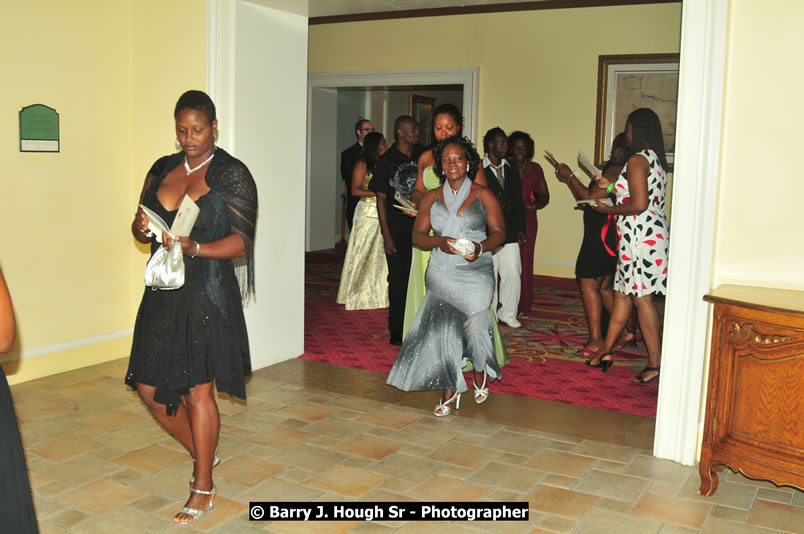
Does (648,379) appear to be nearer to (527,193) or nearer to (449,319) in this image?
(449,319)

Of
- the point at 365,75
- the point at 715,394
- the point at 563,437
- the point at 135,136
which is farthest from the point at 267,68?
the point at 365,75

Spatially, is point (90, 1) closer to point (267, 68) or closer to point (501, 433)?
point (267, 68)

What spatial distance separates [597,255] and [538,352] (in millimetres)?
977

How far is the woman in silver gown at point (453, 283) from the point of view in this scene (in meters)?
4.74

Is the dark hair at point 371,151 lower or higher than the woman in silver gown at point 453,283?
higher

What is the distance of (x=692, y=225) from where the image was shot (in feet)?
13.5

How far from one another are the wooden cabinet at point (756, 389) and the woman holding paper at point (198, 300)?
228 cm

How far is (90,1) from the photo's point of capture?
566 centimetres

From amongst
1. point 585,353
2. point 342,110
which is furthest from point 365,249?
point 342,110

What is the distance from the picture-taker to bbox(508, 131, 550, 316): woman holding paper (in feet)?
25.0

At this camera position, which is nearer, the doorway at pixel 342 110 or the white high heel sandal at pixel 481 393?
the white high heel sandal at pixel 481 393

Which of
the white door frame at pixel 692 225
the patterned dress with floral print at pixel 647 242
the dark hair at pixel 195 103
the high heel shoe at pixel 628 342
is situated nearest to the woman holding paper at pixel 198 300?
the dark hair at pixel 195 103

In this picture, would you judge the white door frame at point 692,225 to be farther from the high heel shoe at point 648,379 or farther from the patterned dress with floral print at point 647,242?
the high heel shoe at point 648,379

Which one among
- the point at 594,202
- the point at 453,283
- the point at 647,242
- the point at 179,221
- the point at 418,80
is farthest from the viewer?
the point at 418,80
